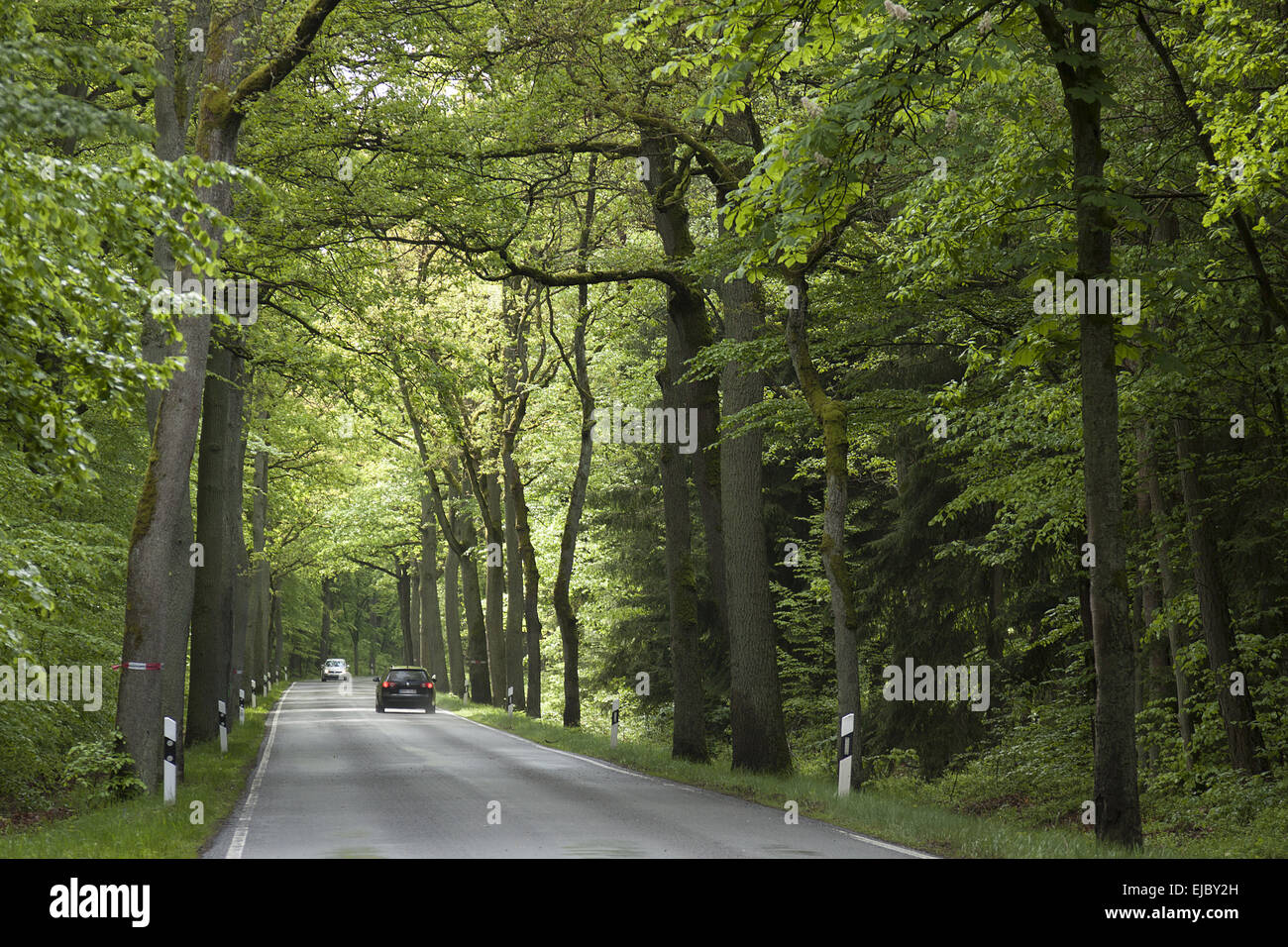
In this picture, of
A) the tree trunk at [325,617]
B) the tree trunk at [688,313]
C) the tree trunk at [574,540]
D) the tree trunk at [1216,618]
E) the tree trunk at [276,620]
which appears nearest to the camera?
the tree trunk at [1216,618]

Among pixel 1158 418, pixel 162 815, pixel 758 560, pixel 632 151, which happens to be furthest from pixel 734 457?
pixel 162 815

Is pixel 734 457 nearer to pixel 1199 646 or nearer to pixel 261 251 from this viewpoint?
pixel 1199 646

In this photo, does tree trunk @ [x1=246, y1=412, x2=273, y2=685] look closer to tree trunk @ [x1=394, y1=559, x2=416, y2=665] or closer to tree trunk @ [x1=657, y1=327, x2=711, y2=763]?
tree trunk @ [x1=394, y1=559, x2=416, y2=665]

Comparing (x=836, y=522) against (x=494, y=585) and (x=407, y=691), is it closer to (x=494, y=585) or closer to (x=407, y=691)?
(x=494, y=585)

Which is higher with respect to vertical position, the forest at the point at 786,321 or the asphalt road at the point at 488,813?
the forest at the point at 786,321

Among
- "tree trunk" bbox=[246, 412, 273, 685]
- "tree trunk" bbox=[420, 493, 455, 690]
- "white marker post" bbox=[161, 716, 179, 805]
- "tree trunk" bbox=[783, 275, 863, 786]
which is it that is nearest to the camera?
"white marker post" bbox=[161, 716, 179, 805]

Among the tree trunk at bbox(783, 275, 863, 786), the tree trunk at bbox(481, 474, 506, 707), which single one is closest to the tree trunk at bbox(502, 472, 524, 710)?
the tree trunk at bbox(481, 474, 506, 707)

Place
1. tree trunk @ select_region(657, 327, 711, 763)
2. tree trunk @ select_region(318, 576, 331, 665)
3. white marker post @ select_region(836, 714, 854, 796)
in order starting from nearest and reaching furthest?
white marker post @ select_region(836, 714, 854, 796) → tree trunk @ select_region(657, 327, 711, 763) → tree trunk @ select_region(318, 576, 331, 665)

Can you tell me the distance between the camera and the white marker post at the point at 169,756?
531 inches

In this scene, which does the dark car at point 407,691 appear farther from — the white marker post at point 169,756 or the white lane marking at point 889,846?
the white lane marking at point 889,846

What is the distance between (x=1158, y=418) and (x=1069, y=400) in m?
1.10

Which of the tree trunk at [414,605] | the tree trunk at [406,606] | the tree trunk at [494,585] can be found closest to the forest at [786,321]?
the tree trunk at [494,585]

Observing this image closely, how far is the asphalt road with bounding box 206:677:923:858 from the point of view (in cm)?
1059

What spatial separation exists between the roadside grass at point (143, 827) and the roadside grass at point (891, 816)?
6466 millimetres
